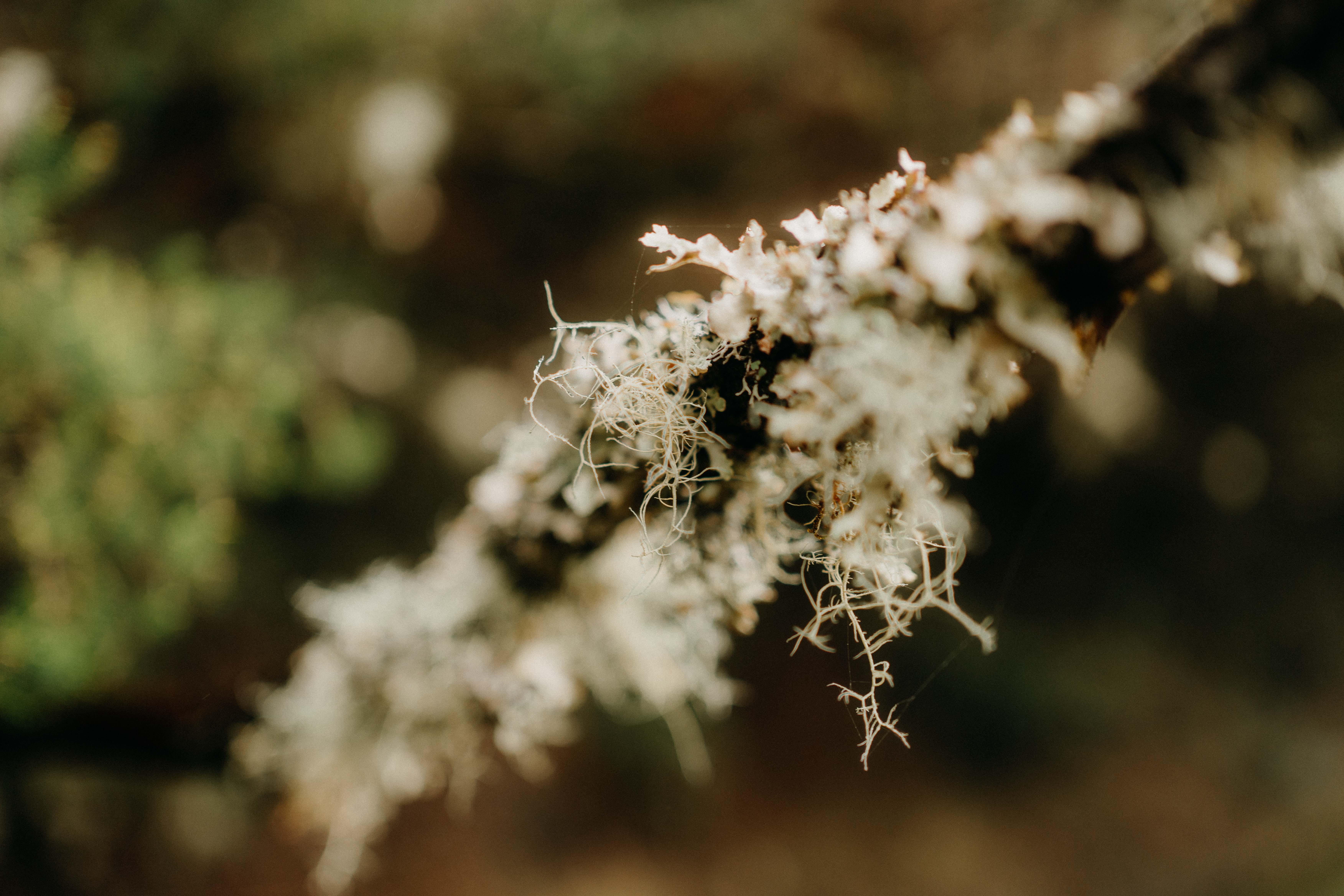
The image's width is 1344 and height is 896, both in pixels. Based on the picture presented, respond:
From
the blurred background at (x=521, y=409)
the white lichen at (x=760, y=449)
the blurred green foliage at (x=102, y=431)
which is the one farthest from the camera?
the blurred background at (x=521, y=409)

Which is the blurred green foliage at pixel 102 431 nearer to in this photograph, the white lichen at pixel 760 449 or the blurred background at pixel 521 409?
the blurred background at pixel 521 409

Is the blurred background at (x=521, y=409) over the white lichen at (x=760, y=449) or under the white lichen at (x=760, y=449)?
Result: over

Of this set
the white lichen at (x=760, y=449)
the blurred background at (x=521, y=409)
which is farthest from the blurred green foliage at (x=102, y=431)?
the white lichen at (x=760, y=449)

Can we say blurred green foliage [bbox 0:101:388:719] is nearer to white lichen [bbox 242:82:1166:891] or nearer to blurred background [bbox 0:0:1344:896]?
blurred background [bbox 0:0:1344:896]

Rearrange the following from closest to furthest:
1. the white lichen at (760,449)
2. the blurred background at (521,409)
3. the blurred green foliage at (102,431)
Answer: the white lichen at (760,449) < the blurred green foliage at (102,431) < the blurred background at (521,409)

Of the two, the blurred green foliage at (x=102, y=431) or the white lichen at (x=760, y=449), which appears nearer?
the white lichen at (x=760, y=449)

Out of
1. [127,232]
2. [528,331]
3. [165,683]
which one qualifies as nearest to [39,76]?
[127,232]
